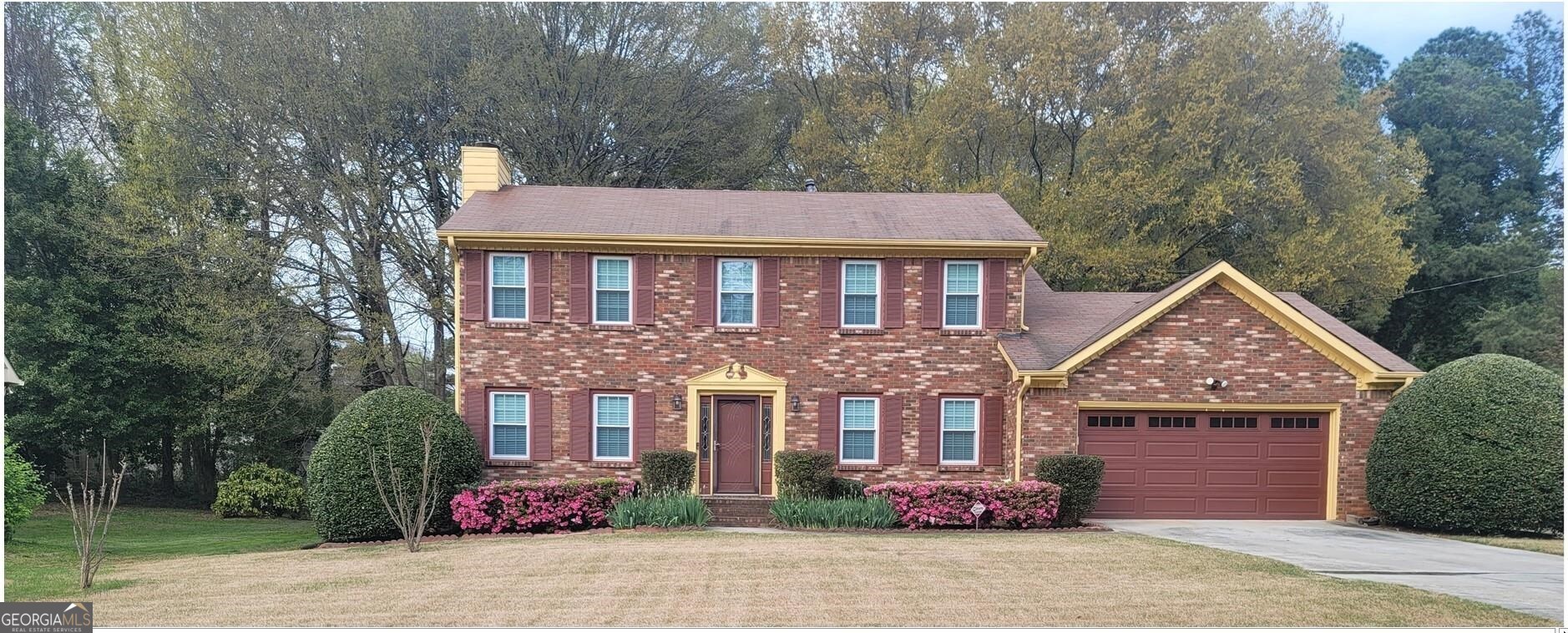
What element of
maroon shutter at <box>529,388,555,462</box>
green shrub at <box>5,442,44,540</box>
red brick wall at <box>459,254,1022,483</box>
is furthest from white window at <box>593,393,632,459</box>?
green shrub at <box>5,442,44,540</box>

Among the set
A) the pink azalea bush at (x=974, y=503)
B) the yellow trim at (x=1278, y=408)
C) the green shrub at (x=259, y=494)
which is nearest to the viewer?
the pink azalea bush at (x=974, y=503)

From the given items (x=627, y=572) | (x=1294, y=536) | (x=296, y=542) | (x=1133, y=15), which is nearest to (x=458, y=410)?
(x=296, y=542)

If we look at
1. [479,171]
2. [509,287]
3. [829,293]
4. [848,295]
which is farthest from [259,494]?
[848,295]

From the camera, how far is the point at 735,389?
55.5ft

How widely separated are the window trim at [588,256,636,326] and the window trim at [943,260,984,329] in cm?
548

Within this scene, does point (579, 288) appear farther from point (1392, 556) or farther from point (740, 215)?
point (1392, 556)

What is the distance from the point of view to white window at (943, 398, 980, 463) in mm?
17047

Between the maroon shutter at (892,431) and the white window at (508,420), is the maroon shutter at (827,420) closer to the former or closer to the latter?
the maroon shutter at (892,431)

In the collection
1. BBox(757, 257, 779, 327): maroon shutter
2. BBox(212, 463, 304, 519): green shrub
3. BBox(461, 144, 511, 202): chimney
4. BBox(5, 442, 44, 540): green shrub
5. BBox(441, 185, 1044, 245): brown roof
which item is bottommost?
BBox(212, 463, 304, 519): green shrub

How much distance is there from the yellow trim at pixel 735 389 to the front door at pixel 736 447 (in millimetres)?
184

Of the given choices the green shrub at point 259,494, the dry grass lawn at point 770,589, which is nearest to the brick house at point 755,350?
the dry grass lawn at point 770,589

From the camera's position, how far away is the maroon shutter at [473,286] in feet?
54.5

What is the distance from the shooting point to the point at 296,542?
15.5 m

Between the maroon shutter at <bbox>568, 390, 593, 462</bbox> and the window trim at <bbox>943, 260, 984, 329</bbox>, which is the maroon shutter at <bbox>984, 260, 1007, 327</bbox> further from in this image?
the maroon shutter at <bbox>568, 390, 593, 462</bbox>
